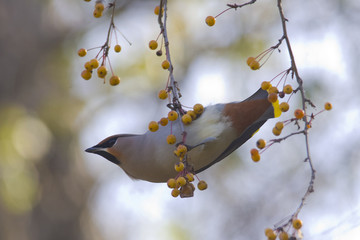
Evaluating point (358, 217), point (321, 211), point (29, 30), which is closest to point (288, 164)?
point (321, 211)

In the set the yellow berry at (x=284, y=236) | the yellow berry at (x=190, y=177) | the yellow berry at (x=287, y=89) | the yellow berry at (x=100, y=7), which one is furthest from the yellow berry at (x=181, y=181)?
the yellow berry at (x=100, y=7)

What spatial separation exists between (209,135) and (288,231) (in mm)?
1016

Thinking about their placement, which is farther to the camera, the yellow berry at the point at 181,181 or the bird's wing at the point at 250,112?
the bird's wing at the point at 250,112

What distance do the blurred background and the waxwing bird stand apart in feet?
12.5

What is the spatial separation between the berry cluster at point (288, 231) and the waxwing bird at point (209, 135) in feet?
3.00

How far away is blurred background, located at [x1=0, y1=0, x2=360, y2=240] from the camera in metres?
7.23

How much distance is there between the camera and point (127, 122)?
8492mm

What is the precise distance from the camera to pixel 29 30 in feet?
26.9

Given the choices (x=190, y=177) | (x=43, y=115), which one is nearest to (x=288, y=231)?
(x=190, y=177)

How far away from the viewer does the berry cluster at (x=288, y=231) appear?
7.07 feet

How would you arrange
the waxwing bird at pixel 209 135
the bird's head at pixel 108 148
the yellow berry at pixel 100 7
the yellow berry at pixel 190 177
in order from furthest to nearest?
1. the bird's head at pixel 108 148
2. the waxwing bird at pixel 209 135
3. the yellow berry at pixel 100 7
4. the yellow berry at pixel 190 177

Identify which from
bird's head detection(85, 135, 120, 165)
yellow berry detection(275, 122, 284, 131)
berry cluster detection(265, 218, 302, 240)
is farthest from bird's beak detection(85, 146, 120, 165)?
berry cluster detection(265, 218, 302, 240)

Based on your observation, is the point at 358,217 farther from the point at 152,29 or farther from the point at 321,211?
the point at 152,29

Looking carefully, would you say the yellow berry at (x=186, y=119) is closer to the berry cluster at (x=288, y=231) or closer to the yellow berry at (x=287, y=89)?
the yellow berry at (x=287, y=89)
